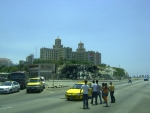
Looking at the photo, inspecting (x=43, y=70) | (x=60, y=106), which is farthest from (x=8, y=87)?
(x=43, y=70)

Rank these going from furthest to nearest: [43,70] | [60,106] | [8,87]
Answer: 1. [43,70]
2. [8,87]
3. [60,106]

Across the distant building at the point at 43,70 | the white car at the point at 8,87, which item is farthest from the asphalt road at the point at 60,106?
the distant building at the point at 43,70

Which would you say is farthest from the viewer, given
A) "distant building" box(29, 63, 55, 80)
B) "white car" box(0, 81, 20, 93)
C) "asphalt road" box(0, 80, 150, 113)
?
"distant building" box(29, 63, 55, 80)

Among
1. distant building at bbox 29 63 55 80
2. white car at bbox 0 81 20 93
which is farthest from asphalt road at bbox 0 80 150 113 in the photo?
distant building at bbox 29 63 55 80

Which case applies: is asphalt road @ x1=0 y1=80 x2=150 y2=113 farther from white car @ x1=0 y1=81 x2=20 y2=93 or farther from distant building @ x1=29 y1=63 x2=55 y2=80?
distant building @ x1=29 y1=63 x2=55 y2=80

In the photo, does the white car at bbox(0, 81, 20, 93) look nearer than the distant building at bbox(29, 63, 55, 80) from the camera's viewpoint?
Yes

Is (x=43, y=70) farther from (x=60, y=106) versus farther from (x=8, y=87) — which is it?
(x=60, y=106)

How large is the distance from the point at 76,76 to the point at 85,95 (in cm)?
14079

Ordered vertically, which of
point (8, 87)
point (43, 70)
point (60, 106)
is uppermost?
point (43, 70)

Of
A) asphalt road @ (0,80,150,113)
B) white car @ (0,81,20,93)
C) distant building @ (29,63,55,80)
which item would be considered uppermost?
distant building @ (29,63,55,80)

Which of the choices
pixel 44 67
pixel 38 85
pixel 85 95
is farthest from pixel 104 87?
pixel 44 67

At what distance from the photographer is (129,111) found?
42.6 ft

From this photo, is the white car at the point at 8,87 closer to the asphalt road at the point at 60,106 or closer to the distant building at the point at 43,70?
the asphalt road at the point at 60,106

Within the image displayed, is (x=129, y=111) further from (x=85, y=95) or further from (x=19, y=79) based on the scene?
(x=19, y=79)
